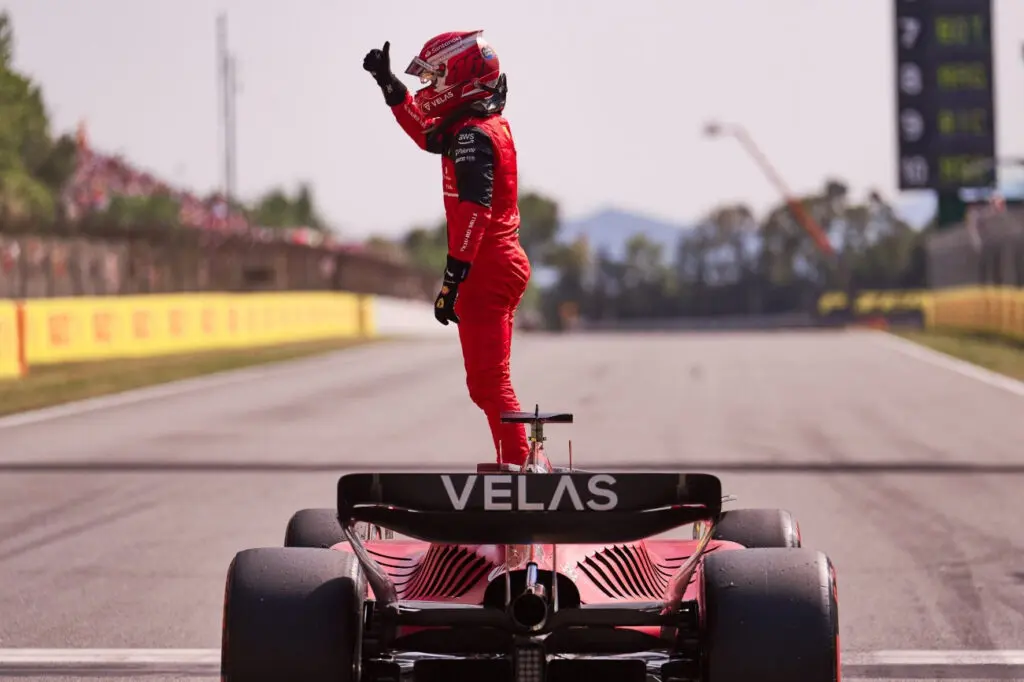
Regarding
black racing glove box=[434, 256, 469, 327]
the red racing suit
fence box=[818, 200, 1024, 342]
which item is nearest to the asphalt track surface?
the red racing suit

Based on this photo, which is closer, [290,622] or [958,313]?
[290,622]

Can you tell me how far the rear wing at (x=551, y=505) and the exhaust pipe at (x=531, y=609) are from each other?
13 centimetres

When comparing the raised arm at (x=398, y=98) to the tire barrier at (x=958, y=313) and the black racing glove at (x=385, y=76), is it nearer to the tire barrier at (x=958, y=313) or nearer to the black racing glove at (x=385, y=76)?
the black racing glove at (x=385, y=76)

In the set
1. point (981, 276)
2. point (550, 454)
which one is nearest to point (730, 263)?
point (981, 276)

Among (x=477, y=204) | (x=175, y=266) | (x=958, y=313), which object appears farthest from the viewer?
(x=175, y=266)

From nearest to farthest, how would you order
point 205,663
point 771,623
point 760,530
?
point 771,623 → point 760,530 → point 205,663

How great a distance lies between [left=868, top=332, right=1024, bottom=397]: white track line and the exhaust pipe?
17185 millimetres

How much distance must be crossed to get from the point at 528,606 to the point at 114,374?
21053mm

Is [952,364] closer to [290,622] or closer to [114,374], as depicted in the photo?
[114,374]

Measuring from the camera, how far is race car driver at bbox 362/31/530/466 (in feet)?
18.6

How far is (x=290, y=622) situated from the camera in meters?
4.21

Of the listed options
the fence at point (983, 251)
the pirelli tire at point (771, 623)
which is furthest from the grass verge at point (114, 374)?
the fence at point (983, 251)

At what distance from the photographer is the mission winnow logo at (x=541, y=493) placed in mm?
4234

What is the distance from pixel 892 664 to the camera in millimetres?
6059
